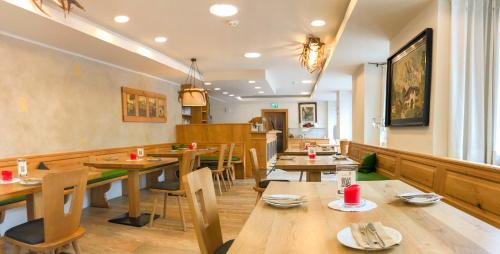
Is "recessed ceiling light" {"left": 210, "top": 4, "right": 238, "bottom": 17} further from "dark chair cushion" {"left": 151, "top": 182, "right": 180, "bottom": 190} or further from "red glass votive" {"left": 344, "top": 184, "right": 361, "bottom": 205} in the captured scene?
"red glass votive" {"left": 344, "top": 184, "right": 361, "bottom": 205}

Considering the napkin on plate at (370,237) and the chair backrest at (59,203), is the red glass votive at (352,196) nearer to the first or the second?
the napkin on plate at (370,237)

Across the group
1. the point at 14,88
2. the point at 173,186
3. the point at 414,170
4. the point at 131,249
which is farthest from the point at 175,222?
the point at 414,170

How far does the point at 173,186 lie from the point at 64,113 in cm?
204

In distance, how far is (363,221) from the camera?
1177 mm

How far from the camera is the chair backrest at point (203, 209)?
125 cm

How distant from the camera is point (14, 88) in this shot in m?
3.53

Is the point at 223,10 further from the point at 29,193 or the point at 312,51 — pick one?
the point at 29,193

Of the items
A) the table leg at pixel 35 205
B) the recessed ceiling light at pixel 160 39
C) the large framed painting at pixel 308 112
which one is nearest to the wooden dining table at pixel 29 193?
the table leg at pixel 35 205

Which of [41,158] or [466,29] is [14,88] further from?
[466,29]

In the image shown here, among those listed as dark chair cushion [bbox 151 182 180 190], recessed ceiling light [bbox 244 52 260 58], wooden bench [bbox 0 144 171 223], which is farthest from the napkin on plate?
recessed ceiling light [bbox 244 52 260 58]

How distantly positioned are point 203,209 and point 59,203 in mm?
1193

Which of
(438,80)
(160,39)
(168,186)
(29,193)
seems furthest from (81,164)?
(438,80)

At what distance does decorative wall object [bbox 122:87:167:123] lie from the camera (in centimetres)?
548

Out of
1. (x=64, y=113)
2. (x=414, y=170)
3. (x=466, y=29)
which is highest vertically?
(x=466, y=29)
